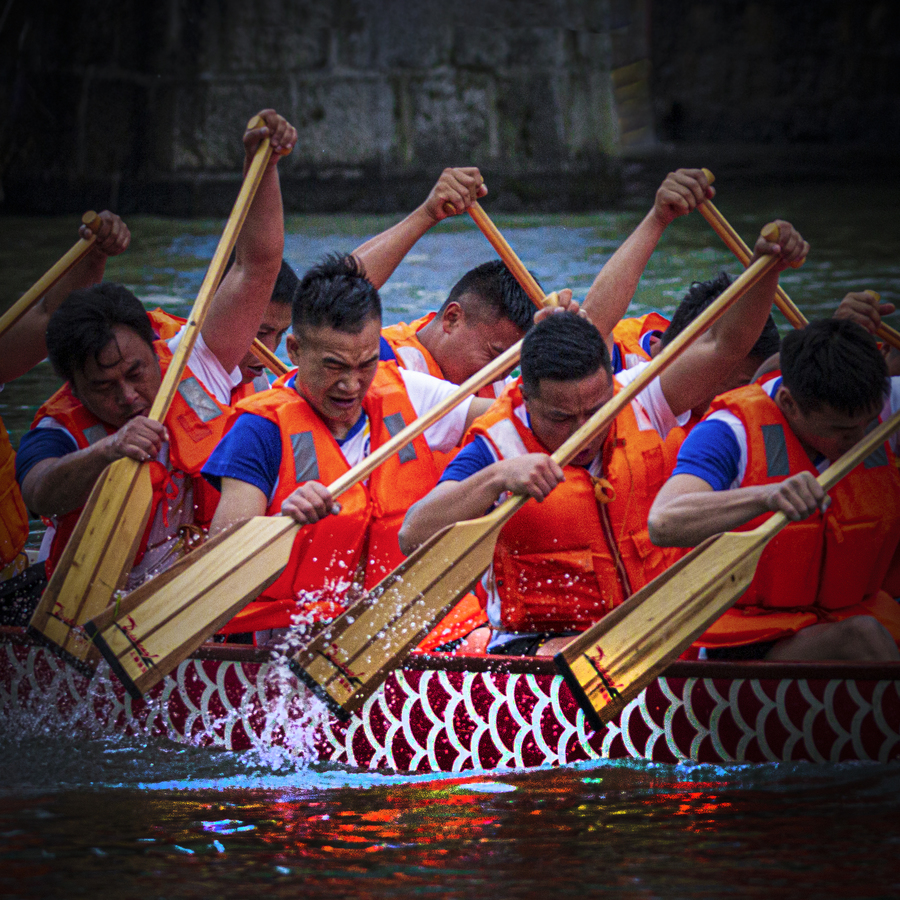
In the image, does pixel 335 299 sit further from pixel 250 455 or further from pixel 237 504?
pixel 237 504

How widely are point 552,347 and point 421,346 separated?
48.2 inches

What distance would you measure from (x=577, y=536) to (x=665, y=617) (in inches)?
13.8

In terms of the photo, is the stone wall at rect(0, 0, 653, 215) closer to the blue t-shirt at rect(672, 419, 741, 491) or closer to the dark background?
the dark background

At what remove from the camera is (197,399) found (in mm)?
3889

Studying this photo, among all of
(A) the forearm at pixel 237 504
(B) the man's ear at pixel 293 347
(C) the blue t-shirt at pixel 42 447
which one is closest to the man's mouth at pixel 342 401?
(B) the man's ear at pixel 293 347

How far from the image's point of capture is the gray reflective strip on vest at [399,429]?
3689 millimetres

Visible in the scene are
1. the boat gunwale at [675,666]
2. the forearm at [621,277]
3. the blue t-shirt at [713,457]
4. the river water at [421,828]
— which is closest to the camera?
the river water at [421,828]

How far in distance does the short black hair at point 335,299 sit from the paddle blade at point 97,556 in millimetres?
565

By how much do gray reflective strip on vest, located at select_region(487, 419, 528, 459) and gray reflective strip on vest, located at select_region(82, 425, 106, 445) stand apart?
1066 millimetres

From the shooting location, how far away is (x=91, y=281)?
4.40 meters

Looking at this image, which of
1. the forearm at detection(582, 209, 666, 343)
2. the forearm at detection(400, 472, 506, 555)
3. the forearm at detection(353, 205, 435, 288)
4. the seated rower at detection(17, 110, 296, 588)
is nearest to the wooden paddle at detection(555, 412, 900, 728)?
the forearm at detection(400, 472, 506, 555)

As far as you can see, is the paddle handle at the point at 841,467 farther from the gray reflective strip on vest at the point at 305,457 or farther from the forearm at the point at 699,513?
the gray reflective strip on vest at the point at 305,457

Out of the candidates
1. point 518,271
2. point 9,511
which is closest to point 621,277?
point 518,271

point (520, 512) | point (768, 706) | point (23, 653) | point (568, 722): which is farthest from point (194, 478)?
point (768, 706)
